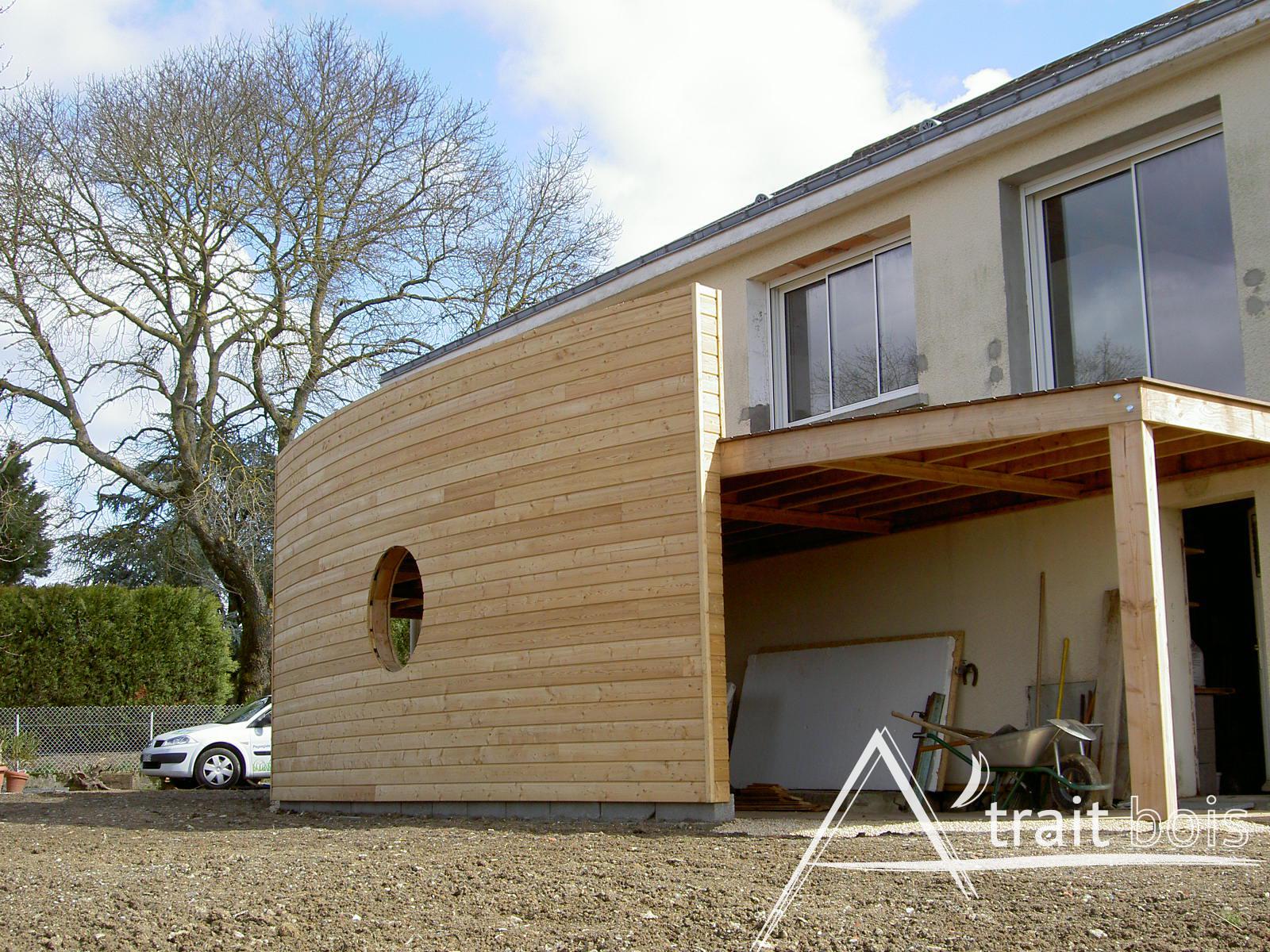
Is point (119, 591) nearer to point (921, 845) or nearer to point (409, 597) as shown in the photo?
point (409, 597)

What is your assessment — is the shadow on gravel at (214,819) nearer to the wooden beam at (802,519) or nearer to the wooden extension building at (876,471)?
the wooden extension building at (876,471)

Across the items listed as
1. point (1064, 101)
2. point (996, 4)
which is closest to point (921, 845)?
point (1064, 101)

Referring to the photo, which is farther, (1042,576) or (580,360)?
(1042,576)

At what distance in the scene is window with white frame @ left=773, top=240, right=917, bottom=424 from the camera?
433 inches

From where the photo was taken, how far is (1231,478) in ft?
28.7

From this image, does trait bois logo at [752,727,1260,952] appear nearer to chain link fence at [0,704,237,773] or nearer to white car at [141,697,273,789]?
white car at [141,697,273,789]

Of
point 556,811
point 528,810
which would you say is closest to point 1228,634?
point 556,811

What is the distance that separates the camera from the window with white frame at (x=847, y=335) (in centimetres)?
1099

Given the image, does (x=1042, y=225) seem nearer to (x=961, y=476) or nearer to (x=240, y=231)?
(x=961, y=476)

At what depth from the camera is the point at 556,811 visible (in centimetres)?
897

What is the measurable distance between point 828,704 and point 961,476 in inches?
127

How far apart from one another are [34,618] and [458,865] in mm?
17453

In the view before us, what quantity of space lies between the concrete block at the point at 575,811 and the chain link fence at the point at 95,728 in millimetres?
13088

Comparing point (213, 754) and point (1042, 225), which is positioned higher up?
point (1042, 225)
